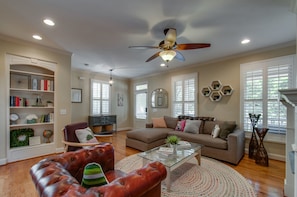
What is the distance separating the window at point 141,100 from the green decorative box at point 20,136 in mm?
4198

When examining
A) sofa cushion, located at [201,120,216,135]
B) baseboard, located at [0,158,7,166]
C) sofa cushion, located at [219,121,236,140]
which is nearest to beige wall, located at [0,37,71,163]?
baseboard, located at [0,158,7,166]

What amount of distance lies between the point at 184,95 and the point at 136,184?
446cm

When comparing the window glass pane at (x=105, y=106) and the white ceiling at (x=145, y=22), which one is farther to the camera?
the window glass pane at (x=105, y=106)

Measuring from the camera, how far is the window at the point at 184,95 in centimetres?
494

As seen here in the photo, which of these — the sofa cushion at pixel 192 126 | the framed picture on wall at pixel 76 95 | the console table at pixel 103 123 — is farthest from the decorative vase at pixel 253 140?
the framed picture on wall at pixel 76 95

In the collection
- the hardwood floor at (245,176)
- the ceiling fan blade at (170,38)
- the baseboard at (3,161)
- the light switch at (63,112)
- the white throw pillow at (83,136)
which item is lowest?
the hardwood floor at (245,176)

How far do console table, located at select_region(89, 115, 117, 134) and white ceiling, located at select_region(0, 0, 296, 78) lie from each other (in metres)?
2.94

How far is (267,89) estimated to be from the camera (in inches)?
137

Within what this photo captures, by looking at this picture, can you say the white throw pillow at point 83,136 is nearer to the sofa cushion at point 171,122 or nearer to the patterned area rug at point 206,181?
the patterned area rug at point 206,181

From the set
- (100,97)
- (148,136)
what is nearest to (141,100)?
(100,97)

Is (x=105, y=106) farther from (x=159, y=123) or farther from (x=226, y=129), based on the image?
(x=226, y=129)

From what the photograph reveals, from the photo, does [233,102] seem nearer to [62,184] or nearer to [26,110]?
[62,184]

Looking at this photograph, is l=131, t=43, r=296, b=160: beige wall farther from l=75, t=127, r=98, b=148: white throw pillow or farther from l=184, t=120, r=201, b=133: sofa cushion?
l=75, t=127, r=98, b=148: white throw pillow

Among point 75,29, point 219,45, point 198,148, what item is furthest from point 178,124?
point 75,29
